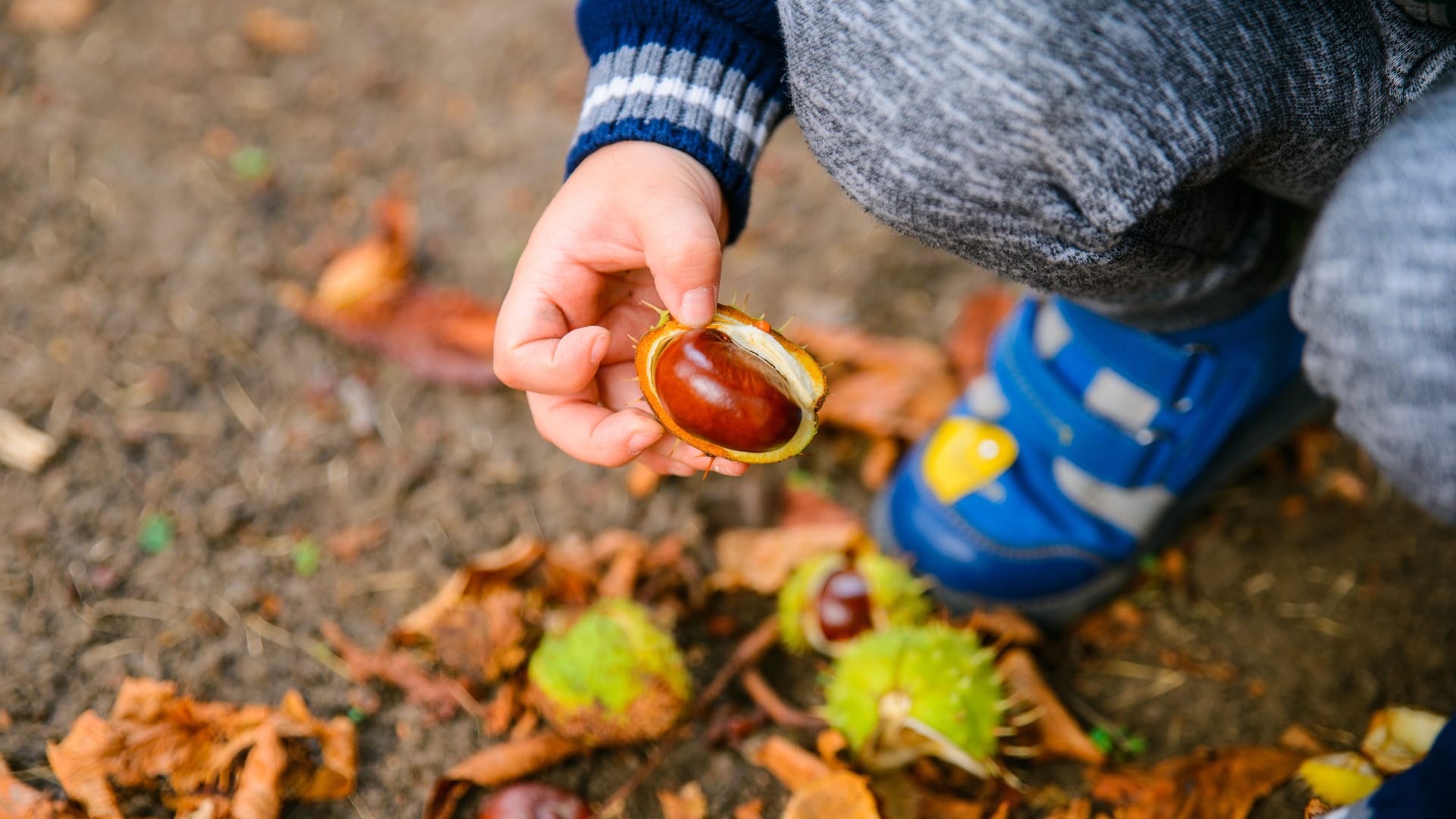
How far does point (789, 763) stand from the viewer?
1166mm

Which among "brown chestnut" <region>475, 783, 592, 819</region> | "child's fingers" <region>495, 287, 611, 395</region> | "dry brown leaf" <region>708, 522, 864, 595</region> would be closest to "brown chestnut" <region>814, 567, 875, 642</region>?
"dry brown leaf" <region>708, 522, 864, 595</region>

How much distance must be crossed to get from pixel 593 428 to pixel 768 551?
517 mm

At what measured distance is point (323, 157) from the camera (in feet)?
6.71

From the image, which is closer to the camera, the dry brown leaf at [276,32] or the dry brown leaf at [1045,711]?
the dry brown leaf at [1045,711]

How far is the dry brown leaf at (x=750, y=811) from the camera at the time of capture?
3.72 ft

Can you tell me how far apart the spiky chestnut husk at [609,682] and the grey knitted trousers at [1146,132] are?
0.57 m

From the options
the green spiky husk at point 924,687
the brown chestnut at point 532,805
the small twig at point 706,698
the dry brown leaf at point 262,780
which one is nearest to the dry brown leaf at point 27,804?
the dry brown leaf at point 262,780

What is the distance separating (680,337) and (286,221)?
127 cm

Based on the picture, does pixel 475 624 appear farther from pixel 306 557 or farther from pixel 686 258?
A: pixel 686 258

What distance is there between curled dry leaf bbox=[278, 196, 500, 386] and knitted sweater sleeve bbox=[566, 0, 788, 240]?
0.69 metres

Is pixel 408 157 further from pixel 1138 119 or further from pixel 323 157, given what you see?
pixel 1138 119

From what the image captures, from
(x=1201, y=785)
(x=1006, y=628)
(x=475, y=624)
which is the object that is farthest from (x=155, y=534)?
(x=1201, y=785)

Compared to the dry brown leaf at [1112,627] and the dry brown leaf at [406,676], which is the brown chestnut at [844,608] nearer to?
the dry brown leaf at [1112,627]

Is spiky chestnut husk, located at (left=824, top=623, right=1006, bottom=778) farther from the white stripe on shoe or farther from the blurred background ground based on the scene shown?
the white stripe on shoe
